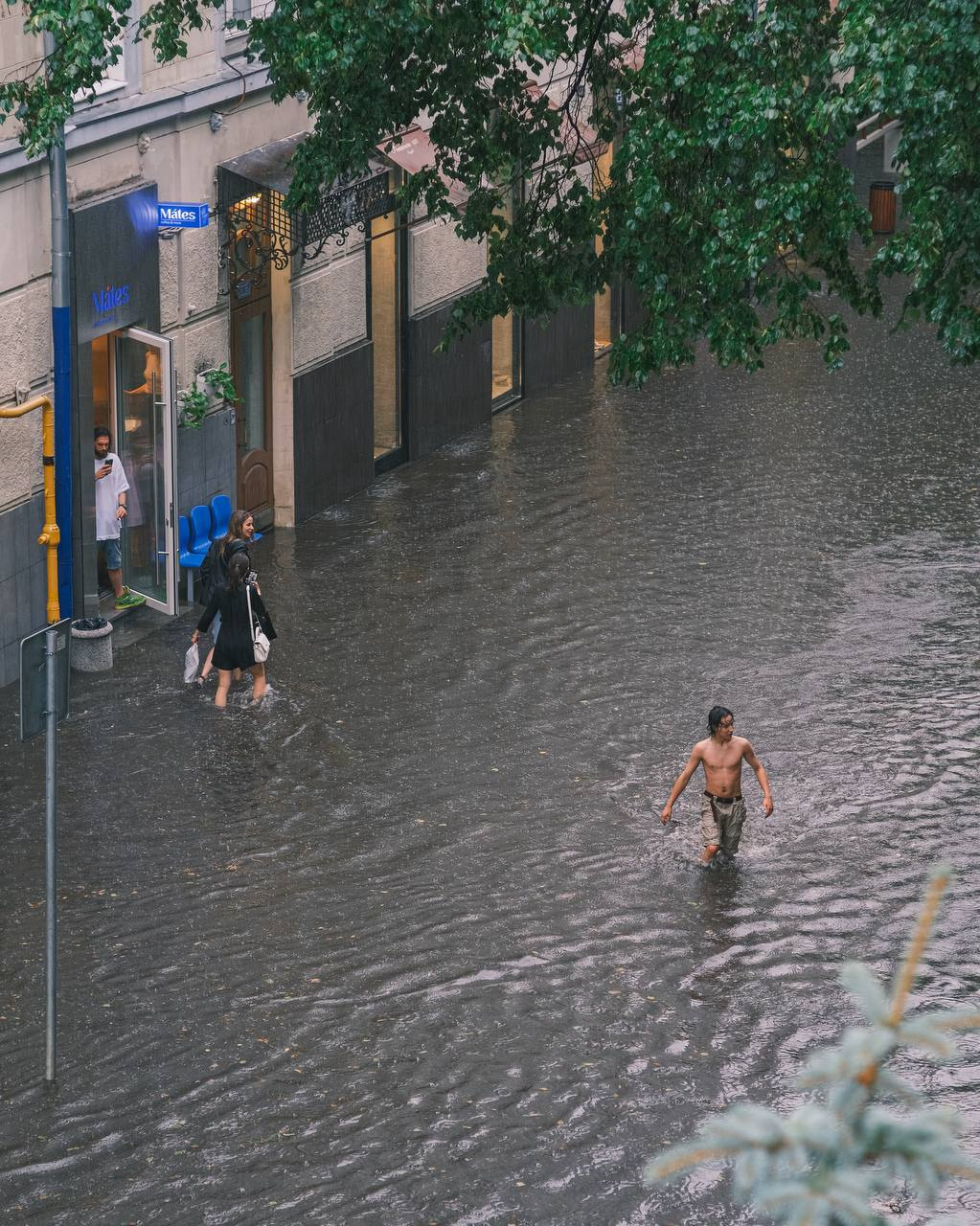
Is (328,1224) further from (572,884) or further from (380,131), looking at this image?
(380,131)

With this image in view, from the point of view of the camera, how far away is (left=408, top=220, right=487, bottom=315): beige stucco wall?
72.4 ft

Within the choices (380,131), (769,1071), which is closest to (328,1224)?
(769,1071)

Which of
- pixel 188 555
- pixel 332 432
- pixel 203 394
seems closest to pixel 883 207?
pixel 332 432

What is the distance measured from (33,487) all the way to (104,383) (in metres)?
1.60

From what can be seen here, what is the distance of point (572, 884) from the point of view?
1166 cm

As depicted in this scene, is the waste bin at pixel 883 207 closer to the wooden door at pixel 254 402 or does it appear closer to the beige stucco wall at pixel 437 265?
the beige stucco wall at pixel 437 265

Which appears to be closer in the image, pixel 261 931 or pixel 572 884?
pixel 261 931

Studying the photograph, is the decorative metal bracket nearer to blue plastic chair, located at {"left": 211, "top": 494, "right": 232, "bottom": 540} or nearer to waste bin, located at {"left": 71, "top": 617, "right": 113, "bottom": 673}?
blue plastic chair, located at {"left": 211, "top": 494, "right": 232, "bottom": 540}

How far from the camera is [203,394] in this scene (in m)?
17.4

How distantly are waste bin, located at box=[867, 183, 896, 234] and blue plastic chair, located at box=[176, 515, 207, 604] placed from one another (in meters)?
22.0

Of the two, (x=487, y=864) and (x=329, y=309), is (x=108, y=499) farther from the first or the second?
(x=487, y=864)

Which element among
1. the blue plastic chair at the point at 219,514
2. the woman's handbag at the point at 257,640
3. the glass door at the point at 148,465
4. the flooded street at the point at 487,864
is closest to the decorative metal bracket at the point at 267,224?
the glass door at the point at 148,465

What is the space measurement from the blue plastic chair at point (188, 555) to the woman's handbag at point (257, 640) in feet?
9.33

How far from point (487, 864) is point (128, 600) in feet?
19.6
